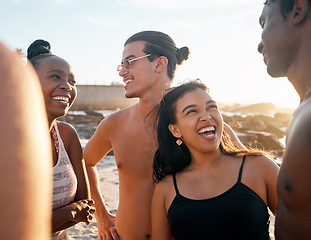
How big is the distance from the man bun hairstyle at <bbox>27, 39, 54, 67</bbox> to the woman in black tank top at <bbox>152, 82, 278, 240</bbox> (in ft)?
3.68

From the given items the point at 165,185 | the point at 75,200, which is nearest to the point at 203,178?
the point at 165,185

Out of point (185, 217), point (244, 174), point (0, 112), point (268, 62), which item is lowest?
point (185, 217)

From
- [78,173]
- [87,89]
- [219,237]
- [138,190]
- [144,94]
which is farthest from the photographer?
[87,89]

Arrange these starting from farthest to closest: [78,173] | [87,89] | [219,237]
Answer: [87,89], [78,173], [219,237]

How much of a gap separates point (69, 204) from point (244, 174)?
1382 mm

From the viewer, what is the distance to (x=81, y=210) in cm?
217

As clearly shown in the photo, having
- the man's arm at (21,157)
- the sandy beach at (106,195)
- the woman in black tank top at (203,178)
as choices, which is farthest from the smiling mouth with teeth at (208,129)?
the sandy beach at (106,195)

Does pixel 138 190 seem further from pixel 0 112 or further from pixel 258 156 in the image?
pixel 0 112

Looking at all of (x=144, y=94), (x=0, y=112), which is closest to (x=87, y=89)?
(x=144, y=94)

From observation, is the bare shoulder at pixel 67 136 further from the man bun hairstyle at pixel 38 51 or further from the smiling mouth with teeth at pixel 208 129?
the smiling mouth with teeth at pixel 208 129

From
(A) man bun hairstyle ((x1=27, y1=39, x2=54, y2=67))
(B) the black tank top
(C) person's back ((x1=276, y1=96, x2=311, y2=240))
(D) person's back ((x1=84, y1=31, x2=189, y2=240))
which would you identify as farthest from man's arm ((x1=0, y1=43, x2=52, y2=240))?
(D) person's back ((x1=84, y1=31, x2=189, y2=240))

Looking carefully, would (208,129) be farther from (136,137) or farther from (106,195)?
(106,195)

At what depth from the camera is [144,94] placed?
9.49 ft

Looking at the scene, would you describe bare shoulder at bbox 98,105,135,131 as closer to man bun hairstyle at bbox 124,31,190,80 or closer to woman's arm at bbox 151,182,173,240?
man bun hairstyle at bbox 124,31,190,80
